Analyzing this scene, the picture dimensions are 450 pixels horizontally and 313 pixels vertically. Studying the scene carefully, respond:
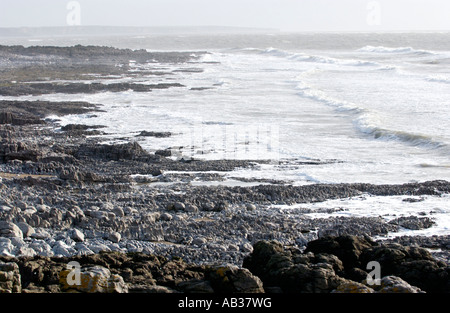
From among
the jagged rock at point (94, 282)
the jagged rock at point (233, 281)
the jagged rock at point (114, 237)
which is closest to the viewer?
the jagged rock at point (94, 282)

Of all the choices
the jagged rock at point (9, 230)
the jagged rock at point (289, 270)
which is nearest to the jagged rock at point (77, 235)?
the jagged rock at point (9, 230)

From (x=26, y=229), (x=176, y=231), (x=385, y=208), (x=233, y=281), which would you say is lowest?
(x=385, y=208)

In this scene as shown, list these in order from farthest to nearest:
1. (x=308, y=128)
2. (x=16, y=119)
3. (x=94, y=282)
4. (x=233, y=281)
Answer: (x=308, y=128) → (x=16, y=119) → (x=233, y=281) → (x=94, y=282)

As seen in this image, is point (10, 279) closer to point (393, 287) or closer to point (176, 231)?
point (176, 231)

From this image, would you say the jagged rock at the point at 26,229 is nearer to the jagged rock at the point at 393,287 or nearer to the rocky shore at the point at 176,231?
the rocky shore at the point at 176,231

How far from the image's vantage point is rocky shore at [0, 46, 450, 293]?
6129 millimetres

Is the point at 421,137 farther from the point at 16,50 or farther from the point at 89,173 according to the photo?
the point at 16,50

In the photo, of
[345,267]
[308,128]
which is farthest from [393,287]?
[308,128]

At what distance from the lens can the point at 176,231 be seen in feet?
29.2

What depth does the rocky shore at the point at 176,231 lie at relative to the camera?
6129 millimetres

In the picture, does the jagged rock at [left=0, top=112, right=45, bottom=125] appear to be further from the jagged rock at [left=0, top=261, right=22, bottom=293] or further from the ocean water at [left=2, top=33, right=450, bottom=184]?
the jagged rock at [left=0, top=261, right=22, bottom=293]

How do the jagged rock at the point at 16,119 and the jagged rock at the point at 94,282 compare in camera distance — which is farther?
the jagged rock at the point at 16,119

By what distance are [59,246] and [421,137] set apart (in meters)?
13.8

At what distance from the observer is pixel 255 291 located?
591 cm
